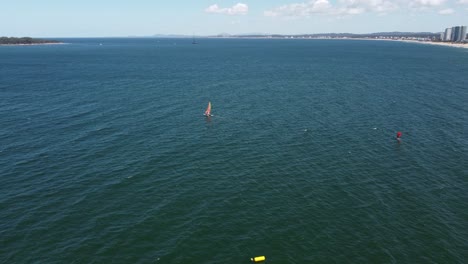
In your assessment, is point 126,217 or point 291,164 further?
point 291,164

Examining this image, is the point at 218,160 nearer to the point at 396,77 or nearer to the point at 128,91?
the point at 128,91

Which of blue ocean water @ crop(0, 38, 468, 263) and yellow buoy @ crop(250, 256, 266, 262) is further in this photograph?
blue ocean water @ crop(0, 38, 468, 263)

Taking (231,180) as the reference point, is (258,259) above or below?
below

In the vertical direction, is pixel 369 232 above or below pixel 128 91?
below

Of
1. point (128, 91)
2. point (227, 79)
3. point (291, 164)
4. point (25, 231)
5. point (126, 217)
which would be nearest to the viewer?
point (25, 231)

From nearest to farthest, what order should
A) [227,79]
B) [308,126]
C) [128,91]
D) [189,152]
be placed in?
[189,152] → [308,126] → [128,91] → [227,79]

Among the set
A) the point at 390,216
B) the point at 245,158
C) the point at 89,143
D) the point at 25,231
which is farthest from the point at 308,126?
the point at 25,231

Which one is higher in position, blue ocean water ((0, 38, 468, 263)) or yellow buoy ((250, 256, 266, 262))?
blue ocean water ((0, 38, 468, 263))

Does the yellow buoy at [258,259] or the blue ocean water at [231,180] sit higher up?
the blue ocean water at [231,180]
